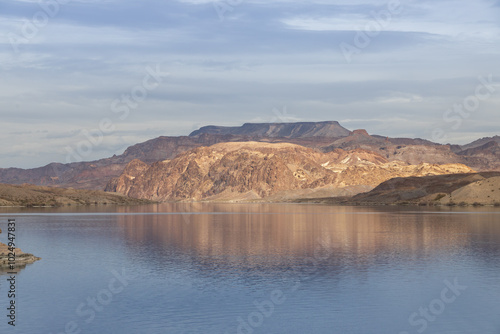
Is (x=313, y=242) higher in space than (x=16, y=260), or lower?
lower

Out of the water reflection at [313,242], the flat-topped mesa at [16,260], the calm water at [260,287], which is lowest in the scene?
the water reflection at [313,242]

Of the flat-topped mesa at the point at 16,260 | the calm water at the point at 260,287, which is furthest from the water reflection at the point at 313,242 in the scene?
the flat-topped mesa at the point at 16,260

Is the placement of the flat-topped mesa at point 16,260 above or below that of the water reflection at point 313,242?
above

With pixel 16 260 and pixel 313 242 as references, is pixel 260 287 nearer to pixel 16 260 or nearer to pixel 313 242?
pixel 16 260

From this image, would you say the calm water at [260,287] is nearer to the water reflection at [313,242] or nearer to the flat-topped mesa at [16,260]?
the water reflection at [313,242]

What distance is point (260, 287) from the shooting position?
154 ft

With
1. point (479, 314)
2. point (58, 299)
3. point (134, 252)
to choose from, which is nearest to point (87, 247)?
point (134, 252)

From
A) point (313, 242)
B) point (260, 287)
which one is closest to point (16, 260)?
point (260, 287)

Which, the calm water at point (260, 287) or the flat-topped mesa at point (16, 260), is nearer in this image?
the calm water at point (260, 287)

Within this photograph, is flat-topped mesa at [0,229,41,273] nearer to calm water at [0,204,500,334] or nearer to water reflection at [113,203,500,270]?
calm water at [0,204,500,334]

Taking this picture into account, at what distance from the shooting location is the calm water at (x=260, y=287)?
3631cm

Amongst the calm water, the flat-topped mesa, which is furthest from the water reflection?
the flat-topped mesa

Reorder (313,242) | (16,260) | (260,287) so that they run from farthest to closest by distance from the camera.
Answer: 1. (313,242)
2. (16,260)
3. (260,287)

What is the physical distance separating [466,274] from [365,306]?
16.7 metres
